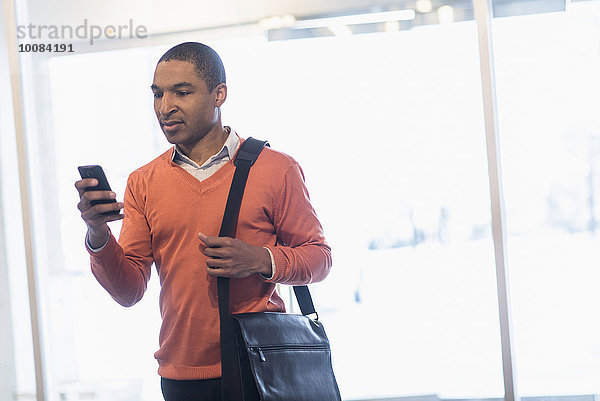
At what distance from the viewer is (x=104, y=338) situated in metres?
2.77

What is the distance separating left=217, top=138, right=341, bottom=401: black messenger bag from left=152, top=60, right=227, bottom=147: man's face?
14cm

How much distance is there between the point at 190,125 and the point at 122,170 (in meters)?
1.15

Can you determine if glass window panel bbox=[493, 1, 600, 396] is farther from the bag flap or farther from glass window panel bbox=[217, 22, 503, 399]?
the bag flap

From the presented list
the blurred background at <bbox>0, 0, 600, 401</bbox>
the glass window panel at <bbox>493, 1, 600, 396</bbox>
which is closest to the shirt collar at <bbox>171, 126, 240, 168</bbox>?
the blurred background at <bbox>0, 0, 600, 401</bbox>

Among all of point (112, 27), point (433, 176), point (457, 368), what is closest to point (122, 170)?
point (112, 27)

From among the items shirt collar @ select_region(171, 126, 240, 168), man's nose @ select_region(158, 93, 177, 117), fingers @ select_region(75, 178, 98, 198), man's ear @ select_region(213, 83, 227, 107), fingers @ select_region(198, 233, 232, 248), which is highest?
man's ear @ select_region(213, 83, 227, 107)

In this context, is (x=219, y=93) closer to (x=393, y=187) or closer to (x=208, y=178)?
(x=208, y=178)

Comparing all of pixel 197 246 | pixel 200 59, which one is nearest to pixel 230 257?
pixel 197 246

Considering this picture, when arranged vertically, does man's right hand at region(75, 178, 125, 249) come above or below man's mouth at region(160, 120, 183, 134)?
below

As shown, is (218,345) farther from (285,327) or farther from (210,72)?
(210,72)

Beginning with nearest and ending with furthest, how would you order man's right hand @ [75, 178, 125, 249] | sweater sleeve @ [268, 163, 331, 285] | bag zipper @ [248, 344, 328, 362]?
man's right hand @ [75, 178, 125, 249], bag zipper @ [248, 344, 328, 362], sweater sleeve @ [268, 163, 331, 285]

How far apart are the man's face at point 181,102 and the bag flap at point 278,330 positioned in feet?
1.67

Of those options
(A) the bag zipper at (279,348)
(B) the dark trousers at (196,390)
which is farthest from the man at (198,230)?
(A) the bag zipper at (279,348)

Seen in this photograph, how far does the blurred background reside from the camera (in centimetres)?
253
